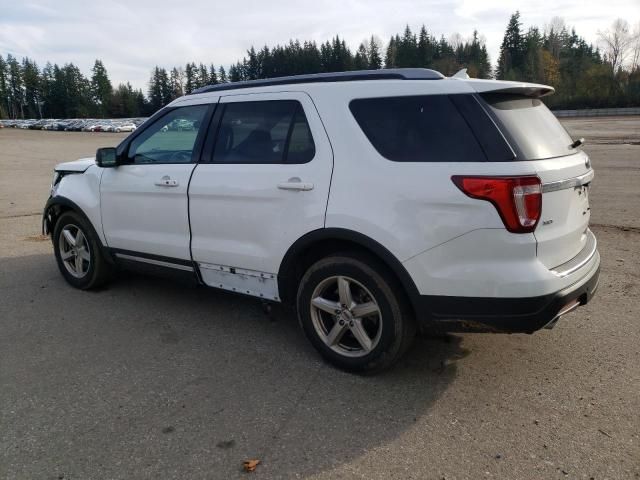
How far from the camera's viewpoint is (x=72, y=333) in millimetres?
4293

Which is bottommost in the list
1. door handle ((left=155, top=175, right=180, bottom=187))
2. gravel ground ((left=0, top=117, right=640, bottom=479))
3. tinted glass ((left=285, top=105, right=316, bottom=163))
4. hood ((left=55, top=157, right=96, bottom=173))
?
gravel ground ((left=0, top=117, right=640, bottom=479))

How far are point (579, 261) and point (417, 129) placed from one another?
131 cm

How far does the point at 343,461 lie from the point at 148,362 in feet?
5.79

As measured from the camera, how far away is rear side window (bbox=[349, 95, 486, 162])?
9.70 ft

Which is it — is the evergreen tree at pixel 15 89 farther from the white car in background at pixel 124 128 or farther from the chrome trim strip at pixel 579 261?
the chrome trim strip at pixel 579 261

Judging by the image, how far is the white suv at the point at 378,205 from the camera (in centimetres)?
287

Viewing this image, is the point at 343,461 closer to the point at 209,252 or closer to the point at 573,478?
the point at 573,478

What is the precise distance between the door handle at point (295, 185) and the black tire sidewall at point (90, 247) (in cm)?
250

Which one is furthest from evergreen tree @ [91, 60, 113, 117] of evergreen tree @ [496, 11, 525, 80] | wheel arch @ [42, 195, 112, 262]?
wheel arch @ [42, 195, 112, 262]

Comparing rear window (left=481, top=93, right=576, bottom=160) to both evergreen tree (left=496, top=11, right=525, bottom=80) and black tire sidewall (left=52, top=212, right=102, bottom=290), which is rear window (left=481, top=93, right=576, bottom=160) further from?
evergreen tree (left=496, top=11, right=525, bottom=80)

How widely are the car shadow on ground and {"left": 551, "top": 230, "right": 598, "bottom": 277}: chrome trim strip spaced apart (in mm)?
1010

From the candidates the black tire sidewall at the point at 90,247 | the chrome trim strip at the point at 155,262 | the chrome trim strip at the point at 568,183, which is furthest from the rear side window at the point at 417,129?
the black tire sidewall at the point at 90,247

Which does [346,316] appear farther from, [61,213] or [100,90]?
[100,90]

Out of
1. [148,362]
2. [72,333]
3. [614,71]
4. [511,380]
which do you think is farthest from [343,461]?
[614,71]
